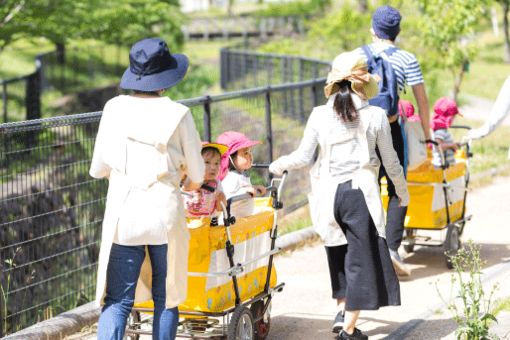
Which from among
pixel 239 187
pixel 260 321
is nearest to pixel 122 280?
pixel 239 187

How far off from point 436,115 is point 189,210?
4.21 metres

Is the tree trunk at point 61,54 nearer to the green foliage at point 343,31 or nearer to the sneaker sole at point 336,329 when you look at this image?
the green foliage at point 343,31

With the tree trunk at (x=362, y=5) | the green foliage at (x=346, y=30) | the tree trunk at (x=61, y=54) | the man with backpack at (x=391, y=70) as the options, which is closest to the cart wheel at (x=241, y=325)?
the man with backpack at (x=391, y=70)

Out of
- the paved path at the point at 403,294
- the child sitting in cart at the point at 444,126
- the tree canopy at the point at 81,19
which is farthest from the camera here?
the tree canopy at the point at 81,19

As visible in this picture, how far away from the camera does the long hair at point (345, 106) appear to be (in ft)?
23.2

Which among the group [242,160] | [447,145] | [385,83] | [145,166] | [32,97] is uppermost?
[145,166]

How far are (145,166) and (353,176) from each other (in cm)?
176

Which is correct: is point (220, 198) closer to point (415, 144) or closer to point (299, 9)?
point (415, 144)

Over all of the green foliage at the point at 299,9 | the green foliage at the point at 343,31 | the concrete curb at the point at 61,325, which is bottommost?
the green foliage at the point at 299,9

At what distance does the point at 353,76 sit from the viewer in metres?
7.15

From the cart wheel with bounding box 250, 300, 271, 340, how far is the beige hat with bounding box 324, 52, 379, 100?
1436 mm

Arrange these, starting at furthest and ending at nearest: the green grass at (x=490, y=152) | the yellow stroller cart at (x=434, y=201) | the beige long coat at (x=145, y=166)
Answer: the green grass at (x=490, y=152)
the yellow stroller cart at (x=434, y=201)
the beige long coat at (x=145, y=166)

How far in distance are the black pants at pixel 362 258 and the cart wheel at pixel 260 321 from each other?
0.57 metres

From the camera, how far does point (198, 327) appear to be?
7.04 meters
